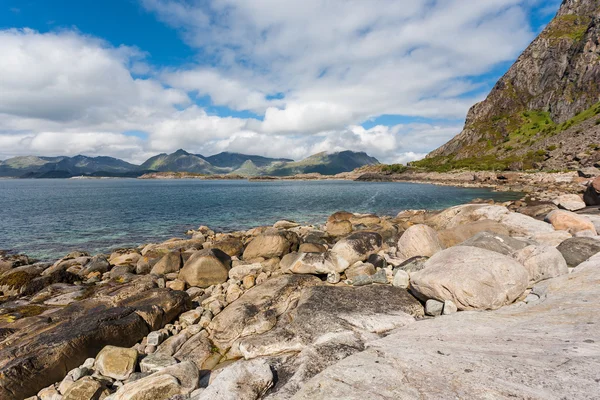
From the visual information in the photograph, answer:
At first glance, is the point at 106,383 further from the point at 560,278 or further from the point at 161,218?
the point at 161,218

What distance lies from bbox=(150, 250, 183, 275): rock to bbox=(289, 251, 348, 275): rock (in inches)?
356

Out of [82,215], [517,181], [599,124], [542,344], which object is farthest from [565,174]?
[82,215]

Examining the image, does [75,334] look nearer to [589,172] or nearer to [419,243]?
[419,243]

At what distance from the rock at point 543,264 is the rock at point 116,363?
13.9 meters

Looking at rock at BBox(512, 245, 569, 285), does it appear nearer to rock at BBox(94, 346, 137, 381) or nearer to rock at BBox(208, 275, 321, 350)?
rock at BBox(208, 275, 321, 350)

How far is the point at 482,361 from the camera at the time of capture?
5.25 m

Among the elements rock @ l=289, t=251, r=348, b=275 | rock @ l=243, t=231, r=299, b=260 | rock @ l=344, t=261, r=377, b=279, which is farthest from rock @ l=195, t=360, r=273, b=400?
rock @ l=243, t=231, r=299, b=260

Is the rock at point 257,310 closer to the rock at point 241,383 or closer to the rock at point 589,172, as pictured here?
the rock at point 241,383

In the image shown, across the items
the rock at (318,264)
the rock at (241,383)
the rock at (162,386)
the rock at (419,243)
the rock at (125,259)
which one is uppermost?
the rock at (419,243)

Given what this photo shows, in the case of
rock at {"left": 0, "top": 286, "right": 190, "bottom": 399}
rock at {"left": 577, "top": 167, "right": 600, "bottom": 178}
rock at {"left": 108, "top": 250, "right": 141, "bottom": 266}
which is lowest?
rock at {"left": 108, "top": 250, "right": 141, "bottom": 266}

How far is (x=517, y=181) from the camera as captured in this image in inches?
3959

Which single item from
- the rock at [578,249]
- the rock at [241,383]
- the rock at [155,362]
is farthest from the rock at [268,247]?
the rock at [578,249]

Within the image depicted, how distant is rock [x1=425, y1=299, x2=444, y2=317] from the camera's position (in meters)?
9.47

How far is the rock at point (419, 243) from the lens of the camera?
15235 millimetres
